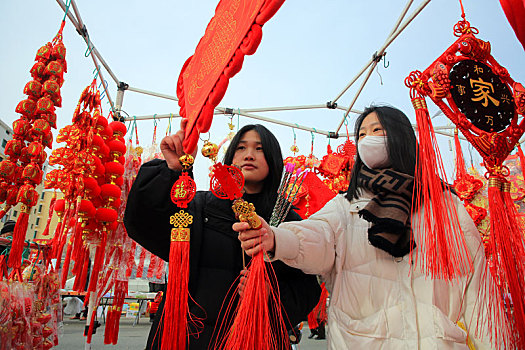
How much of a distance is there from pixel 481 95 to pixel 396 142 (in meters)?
0.29

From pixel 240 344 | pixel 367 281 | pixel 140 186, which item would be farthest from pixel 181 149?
pixel 367 281

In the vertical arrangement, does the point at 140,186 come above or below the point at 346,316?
above

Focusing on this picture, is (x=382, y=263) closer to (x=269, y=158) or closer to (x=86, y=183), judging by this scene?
(x=269, y=158)

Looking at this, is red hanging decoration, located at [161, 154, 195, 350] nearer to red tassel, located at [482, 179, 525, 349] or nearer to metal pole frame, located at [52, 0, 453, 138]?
red tassel, located at [482, 179, 525, 349]

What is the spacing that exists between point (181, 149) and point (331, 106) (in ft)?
9.32

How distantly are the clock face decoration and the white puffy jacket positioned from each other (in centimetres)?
28

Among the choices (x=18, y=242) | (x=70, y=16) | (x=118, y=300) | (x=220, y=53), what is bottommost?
(x=118, y=300)

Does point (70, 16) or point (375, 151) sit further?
point (70, 16)

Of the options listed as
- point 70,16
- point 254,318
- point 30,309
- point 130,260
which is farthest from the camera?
point 130,260

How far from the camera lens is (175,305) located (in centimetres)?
100

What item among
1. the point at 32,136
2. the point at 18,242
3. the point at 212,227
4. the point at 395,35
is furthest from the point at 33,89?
the point at 395,35

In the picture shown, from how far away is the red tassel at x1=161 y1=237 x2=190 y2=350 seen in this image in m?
0.97

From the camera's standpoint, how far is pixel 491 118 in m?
1.01

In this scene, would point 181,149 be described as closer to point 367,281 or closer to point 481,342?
point 367,281
